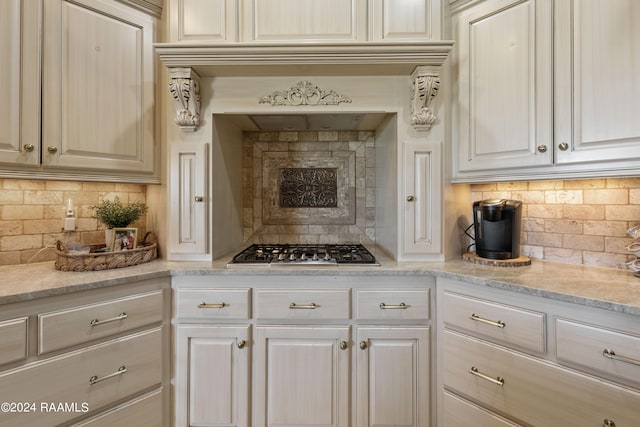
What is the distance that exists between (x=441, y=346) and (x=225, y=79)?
1.96 metres

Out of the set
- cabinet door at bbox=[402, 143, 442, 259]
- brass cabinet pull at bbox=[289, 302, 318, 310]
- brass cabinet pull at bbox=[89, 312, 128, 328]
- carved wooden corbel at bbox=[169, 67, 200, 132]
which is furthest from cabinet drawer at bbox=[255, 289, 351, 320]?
carved wooden corbel at bbox=[169, 67, 200, 132]

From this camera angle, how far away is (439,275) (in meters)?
1.42

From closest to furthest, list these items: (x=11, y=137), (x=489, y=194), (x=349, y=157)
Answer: (x=11, y=137), (x=489, y=194), (x=349, y=157)

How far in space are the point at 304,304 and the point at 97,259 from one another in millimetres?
1095

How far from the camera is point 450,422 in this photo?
1.39m

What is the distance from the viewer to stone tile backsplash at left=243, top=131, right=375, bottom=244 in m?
2.22

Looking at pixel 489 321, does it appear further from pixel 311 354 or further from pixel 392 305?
pixel 311 354

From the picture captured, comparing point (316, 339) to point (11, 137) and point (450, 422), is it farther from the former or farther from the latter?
point (11, 137)

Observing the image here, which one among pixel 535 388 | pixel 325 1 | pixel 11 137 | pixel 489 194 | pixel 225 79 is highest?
pixel 325 1

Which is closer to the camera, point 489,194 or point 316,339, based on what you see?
point 316,339

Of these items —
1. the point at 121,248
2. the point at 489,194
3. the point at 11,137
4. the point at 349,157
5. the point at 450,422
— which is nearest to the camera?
the point at 11,137

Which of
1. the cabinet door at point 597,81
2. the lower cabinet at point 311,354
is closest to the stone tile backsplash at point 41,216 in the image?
the lower cabinet at point 311,354

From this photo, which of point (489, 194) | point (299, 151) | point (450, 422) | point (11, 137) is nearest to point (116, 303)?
point (11, 137)

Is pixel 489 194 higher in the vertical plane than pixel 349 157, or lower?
lower
